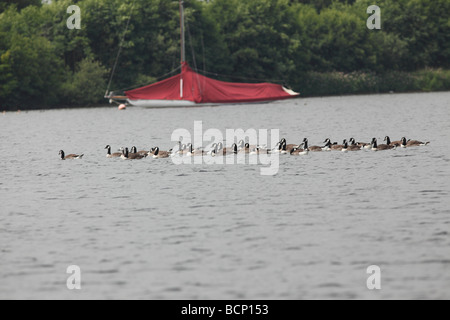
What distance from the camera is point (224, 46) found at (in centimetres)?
12425

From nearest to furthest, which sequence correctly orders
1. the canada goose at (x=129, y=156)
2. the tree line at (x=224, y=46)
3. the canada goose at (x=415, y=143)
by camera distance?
the canada goose at (x=129, y=156) → the canada goose at (x=415, y=143) → the tree line at (x=224, y=46)

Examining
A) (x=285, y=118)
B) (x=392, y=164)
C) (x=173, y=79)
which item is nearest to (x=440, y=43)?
(x=173, y=79)

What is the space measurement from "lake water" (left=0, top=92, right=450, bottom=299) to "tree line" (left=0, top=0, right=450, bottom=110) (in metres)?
66.1

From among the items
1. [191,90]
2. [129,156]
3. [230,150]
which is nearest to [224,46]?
[191,90]

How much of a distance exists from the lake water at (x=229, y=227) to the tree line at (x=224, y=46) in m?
66.1

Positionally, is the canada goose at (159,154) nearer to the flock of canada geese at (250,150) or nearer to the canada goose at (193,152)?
the flock of canada geese at (250,150)

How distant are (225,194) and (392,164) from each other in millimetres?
10074

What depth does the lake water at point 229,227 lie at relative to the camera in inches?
630

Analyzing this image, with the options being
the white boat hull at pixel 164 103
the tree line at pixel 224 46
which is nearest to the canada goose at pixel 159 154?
Answer: the white boat hull at pixel 164 103

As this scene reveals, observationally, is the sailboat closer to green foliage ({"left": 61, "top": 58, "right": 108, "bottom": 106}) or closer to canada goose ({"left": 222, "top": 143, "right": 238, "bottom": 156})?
green foliage ({"left": 61, "top": 58, "right": 108, "bottom": 106})

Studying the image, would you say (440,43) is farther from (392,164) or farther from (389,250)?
(389,250)

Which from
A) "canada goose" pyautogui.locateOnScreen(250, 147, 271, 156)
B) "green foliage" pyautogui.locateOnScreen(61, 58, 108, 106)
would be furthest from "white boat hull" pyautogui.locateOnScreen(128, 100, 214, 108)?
"canada goose" pyautogui.locateOnScreen(250, 147, 271, 156)

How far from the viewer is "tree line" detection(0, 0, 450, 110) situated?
342 feet
